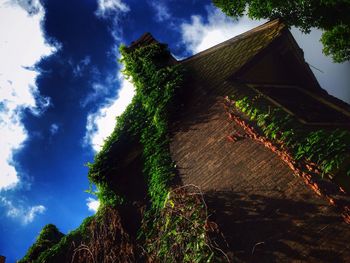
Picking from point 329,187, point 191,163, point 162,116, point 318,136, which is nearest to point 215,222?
point 191,163

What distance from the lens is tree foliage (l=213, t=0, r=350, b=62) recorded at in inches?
430

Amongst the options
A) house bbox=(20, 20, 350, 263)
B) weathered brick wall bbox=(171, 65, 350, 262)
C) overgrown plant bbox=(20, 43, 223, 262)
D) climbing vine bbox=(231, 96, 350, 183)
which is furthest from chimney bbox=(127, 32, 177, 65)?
climbing vine bbox=(231, 96, 350, 183)

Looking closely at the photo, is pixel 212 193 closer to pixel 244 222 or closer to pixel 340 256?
pixel 244 222

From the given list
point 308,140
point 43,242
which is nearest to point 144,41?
point 308,140

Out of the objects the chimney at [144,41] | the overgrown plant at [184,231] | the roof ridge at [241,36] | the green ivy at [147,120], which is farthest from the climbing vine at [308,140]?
the chimney at [144,41]

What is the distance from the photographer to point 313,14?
1196 cm

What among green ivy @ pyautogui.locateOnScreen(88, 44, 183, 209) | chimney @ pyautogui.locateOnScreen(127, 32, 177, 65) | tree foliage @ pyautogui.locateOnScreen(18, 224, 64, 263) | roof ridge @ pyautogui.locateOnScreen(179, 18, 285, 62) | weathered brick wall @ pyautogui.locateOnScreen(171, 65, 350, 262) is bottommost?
weathered brick wall @ pyautogui.locateOnScreen(171, 65, 350, 262)

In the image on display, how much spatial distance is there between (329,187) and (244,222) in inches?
69.1

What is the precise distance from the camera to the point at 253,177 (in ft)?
21.4

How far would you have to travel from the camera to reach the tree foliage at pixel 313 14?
35.9 feet

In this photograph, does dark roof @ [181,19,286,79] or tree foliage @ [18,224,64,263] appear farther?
tree foliage @ [18,224,64,263]

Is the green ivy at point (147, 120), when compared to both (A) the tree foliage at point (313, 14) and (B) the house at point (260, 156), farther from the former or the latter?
(A) the tree foliage at point (313, 14)

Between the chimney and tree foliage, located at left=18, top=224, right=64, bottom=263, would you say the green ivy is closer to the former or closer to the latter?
the chimney

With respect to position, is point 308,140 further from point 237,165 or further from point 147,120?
point 147,120
